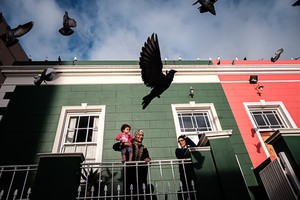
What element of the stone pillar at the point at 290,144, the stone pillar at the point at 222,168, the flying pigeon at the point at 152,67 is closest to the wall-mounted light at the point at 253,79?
the stone pillar at the point at 290,144

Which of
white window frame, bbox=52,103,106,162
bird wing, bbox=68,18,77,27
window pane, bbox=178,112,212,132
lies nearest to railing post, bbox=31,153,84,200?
white window frame, bbox=52,103,106,162

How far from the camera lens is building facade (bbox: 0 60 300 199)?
17.3 feet

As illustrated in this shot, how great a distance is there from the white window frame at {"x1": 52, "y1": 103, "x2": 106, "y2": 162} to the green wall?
0.12 m

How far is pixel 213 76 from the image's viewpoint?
289 inches

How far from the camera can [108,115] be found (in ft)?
19.7

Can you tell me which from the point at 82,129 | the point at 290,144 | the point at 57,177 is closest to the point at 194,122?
the point at 290,144

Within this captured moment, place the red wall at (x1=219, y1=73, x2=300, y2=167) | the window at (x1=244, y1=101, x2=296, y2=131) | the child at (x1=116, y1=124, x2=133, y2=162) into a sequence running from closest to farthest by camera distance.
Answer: the child at (x1=116, y1=124, x2=133, y2=162), the red wall at (x1=219, y1=73, x2=300, y2=167), the window at (x1=244, y1=101, x2=296, y2=131)

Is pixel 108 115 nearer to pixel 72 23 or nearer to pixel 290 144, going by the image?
pixel 72 23

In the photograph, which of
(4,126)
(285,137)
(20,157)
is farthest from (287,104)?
(4,126)

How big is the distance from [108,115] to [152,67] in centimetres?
292

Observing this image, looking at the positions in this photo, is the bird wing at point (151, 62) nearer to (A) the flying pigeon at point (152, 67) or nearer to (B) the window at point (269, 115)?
(A) the flying pigeon at point (152, 67)

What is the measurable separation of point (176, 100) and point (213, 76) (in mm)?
1864

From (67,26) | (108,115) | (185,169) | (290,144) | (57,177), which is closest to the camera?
(57,177)

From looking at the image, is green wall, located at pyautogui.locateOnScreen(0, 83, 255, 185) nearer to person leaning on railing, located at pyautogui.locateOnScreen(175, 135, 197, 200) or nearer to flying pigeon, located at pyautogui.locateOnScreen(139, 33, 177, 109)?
person leaning on railing, located at pyautogui.locateOnScreen(175, 135, 197, 200)
